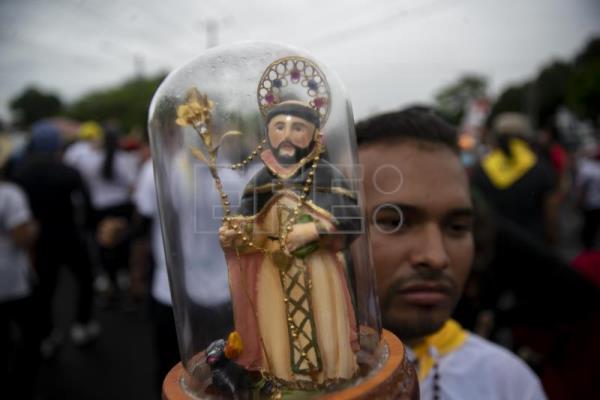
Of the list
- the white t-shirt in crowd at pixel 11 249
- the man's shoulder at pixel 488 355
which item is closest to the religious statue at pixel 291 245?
the man's shoulder at pixel 488 355

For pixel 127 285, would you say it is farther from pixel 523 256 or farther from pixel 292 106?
pixel 292 106

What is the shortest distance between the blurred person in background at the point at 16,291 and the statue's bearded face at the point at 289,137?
2657 millimetres

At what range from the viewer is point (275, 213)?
3.01ft

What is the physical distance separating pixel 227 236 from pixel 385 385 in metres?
0.37

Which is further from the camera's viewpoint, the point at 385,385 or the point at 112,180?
the point at 112,180

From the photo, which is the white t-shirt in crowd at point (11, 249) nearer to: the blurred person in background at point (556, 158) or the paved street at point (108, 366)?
the paved street at point (108, 366)

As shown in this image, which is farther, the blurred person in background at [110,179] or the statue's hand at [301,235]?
the blurred person in background at [110,179]

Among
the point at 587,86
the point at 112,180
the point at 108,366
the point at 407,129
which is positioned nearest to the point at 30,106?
the point at 587,86

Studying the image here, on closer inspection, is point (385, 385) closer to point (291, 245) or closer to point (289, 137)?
point (291, 245)

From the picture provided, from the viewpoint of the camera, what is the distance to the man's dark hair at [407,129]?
4.09ft

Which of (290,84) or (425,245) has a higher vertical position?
(290,84)

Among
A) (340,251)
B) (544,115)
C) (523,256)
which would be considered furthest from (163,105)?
(544,115)

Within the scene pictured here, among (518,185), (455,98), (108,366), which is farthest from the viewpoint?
(455,98)

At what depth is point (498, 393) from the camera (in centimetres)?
129
